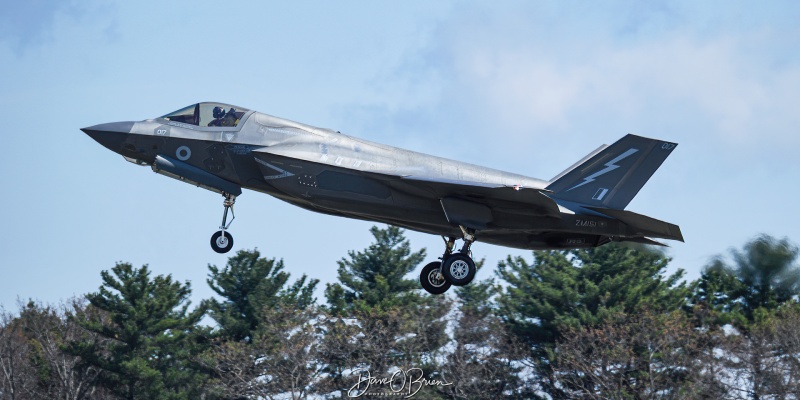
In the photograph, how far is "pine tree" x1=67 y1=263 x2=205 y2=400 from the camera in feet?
185

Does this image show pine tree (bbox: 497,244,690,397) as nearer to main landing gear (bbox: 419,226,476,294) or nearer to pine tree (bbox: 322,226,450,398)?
pine tree (bbox: 322,226,450,398)

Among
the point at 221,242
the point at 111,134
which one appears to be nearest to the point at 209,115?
the point at 111,134

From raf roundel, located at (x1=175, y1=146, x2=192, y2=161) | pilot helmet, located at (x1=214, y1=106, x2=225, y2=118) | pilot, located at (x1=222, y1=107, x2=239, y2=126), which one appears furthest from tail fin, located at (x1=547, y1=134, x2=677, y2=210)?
raf roundel, located at (x1=175, y1=146, x2=192, y2=161)

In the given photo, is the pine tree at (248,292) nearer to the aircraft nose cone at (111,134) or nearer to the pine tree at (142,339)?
the pine tree at (142,339)

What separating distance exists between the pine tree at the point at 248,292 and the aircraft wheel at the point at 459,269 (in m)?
35.2

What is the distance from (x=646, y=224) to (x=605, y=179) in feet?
4.48

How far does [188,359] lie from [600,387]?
2185 cm

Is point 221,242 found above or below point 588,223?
below

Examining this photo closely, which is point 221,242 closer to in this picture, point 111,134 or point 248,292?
point 111,134

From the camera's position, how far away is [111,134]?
24.9 m

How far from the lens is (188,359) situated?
58.2 m

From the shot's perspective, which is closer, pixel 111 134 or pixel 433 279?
pixel 111 134

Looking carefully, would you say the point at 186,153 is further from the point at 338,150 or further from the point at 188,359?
the point at 188,359

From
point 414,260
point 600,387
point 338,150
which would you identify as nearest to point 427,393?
point 600,387
